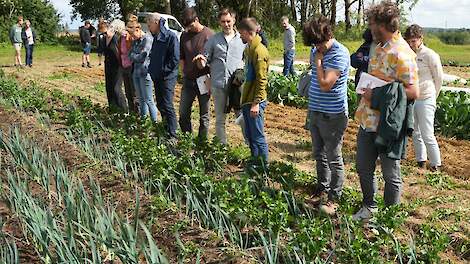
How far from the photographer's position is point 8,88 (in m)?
7.95

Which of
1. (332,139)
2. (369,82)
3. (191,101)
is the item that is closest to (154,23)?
(191,101)

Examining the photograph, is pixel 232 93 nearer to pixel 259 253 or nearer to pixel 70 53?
pixel 259 253

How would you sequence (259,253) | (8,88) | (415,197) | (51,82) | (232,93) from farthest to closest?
(51,82) < (8,88) < (232,93) < (415,197) < (259,253)

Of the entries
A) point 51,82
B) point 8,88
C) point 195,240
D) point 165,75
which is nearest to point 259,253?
point 195,240

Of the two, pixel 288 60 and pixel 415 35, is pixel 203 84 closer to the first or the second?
pixel 415 35

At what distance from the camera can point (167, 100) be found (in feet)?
18.8

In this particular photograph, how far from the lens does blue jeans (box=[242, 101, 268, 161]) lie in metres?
4.52

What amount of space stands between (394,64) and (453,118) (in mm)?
3710

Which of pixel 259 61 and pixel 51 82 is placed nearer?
pixel 259 61

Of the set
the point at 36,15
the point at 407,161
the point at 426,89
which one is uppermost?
the point at 36,15

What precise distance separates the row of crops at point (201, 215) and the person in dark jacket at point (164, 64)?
71cm

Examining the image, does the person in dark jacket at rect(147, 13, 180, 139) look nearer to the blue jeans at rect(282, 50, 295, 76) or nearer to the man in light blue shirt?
the man in light blue shirt

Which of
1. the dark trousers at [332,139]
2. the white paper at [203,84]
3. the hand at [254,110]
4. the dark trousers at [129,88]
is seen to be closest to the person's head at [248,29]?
the hand at [254,110]

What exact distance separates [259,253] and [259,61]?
1717 millimetres
